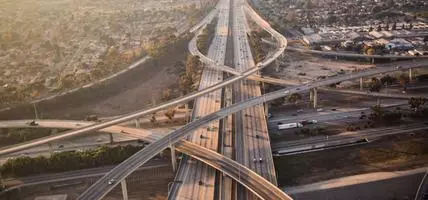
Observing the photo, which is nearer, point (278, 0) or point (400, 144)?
point (400, 144)

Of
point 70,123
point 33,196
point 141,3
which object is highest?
point 141,3

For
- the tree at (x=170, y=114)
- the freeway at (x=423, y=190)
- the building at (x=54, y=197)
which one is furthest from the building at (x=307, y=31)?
the building at (x=54, y=197)

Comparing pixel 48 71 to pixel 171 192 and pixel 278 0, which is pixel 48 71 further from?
pixel 278 0

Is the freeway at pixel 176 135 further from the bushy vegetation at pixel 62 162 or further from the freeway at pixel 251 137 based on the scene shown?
the bushy vegetation at pixel 62 162

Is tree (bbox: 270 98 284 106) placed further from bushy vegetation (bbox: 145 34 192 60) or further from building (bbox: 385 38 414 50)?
building (bbox: 385 38 414 50)

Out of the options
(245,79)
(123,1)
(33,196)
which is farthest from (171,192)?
(123,1)

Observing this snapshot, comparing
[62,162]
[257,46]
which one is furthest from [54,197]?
[257,46]
